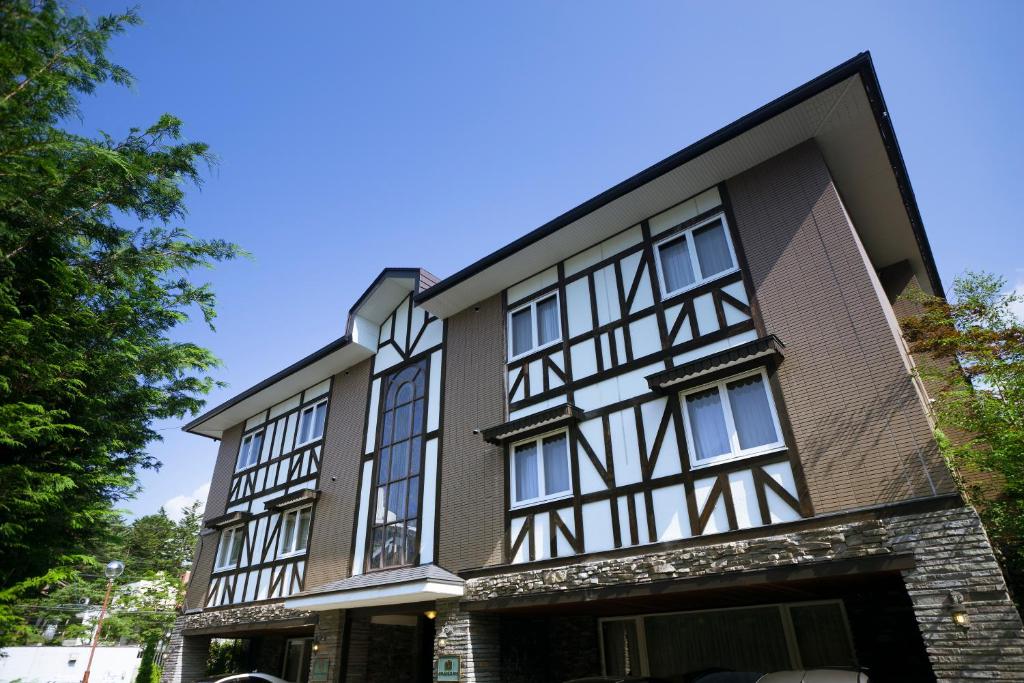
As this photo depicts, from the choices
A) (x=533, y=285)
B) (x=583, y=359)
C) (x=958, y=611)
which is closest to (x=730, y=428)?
(x=583, y=359)

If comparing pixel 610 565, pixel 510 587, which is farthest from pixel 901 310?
pixel 510 587

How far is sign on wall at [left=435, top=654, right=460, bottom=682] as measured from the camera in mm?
9883

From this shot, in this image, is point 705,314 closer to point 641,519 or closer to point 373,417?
point 641,519

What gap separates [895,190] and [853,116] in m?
2.30

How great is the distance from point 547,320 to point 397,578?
5583 millimetres

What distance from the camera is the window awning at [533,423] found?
10.2 m

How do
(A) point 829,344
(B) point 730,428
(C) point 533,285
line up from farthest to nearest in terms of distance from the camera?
1. (C) point 533,285
2. (B) point 730,428
3. (A) point 829,344

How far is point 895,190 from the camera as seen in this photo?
10.6 metres

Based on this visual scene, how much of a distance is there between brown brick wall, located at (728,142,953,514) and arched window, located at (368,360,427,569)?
7.73m

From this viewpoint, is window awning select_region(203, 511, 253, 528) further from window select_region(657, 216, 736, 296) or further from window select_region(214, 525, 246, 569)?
window select_region(657, 216, 736, 296)

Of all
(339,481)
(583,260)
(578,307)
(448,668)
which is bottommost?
(448,668)

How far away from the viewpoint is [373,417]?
14.8 metres

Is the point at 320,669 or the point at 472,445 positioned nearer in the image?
the point at 472,445

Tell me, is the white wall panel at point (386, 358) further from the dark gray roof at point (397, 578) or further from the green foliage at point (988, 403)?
the green foliage at point (988, 403)
